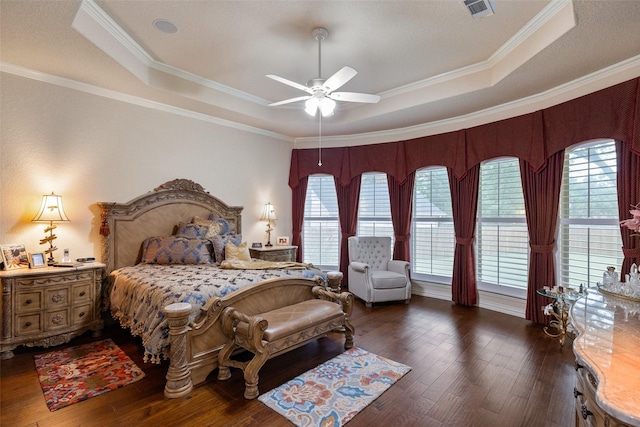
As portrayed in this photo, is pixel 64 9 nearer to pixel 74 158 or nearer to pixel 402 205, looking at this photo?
pixel 74 158

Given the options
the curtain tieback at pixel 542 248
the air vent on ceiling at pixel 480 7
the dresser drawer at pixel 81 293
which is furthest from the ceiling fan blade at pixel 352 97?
the dresser drawer at pixel 81 293

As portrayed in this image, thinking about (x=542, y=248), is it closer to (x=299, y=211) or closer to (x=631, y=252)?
(x=631, y=252)

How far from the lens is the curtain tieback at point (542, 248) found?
3.81m

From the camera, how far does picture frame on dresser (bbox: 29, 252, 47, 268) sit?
3.17 m

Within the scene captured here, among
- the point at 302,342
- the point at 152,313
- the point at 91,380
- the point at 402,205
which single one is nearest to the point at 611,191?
the point at 402,205

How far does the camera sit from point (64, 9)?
7.90 feet

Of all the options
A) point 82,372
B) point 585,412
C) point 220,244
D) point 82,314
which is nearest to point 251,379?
point 82,372

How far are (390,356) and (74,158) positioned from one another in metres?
4.22

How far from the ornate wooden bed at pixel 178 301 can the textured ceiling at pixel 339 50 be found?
4.59ft

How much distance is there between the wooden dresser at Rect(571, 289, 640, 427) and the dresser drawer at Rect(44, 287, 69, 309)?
4.21 m

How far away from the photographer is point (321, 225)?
6.18 meters

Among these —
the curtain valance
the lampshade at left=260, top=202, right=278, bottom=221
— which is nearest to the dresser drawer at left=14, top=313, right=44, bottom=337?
the lampshade at left=260, top=202, right=278, bottom=221

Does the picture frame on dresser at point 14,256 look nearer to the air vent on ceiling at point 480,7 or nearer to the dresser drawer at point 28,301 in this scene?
the dresser drawer at point 28,301

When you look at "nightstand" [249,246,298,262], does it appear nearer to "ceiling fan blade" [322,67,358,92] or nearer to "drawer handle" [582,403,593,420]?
"ceiling fan blade" [322,67,358,92]
